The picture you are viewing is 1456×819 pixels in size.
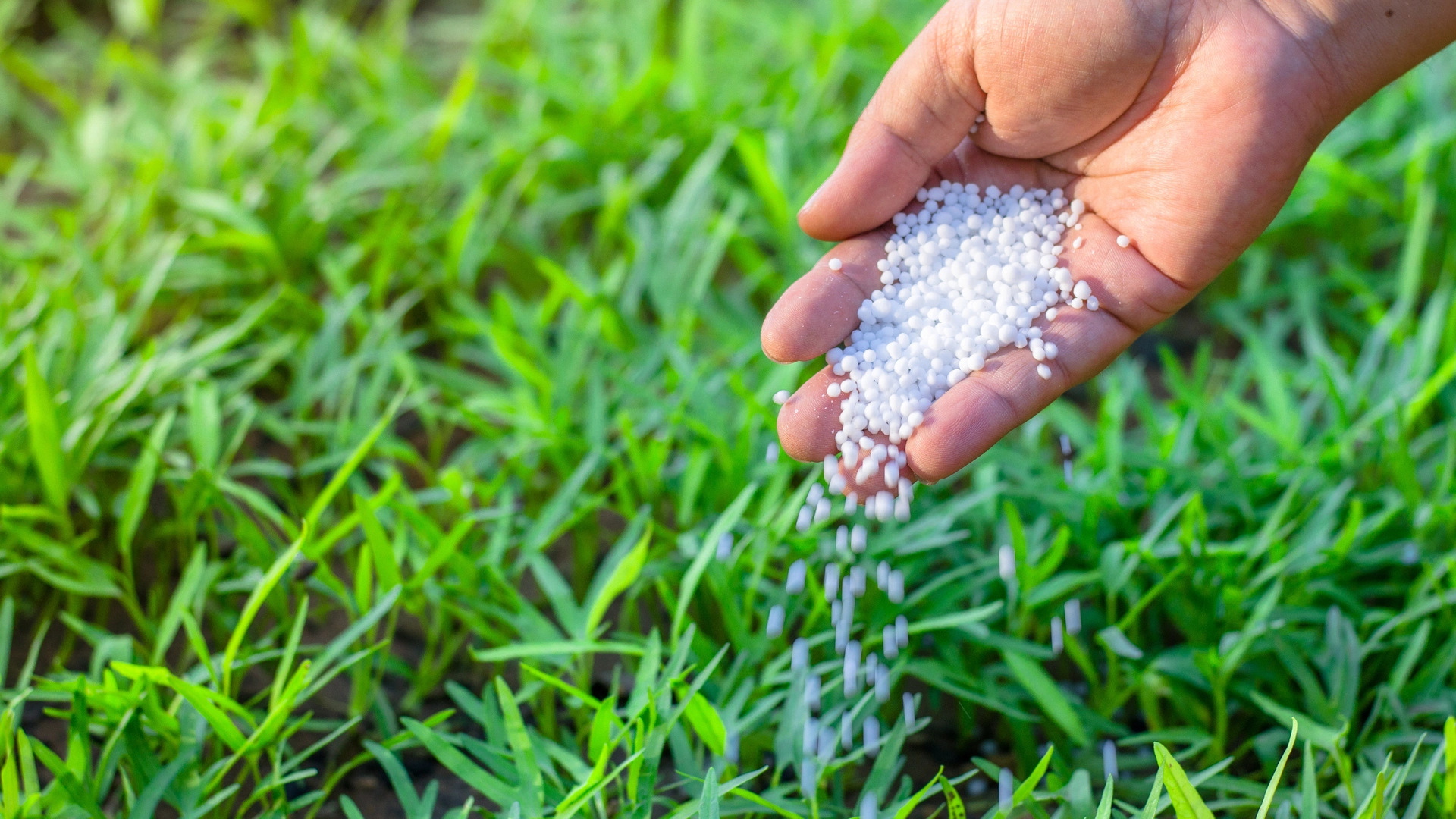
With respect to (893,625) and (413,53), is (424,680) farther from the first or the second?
(413,53)

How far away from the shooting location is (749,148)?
78.4 inches

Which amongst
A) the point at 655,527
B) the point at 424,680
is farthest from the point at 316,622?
the point at 655,527

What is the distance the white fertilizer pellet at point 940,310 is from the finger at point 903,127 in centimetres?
6

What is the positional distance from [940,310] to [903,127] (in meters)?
0.26

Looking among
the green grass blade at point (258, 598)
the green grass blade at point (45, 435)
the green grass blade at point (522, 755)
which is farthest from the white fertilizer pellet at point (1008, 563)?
the green grass blade at point (45, 435)

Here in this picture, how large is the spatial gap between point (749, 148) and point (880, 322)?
2.27 feet

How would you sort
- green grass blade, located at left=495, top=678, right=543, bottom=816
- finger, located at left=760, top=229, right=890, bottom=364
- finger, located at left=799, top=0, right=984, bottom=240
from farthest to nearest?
finger, located at left=799, top=0, right=984, bottom=240 → finger, located at left=760, top=229, right=890, bottom=364 → green grass blade, located at left=495, top=678, right=543, bottom=816

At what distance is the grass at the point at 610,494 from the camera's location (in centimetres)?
131

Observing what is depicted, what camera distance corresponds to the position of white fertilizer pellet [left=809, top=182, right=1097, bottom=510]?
1.29 meters

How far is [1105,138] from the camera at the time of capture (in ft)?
4.83

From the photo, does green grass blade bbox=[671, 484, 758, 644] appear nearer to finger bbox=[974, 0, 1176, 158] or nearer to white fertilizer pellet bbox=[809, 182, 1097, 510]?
white fertilizer pellet bbox=[809, 182, 1097, 510]

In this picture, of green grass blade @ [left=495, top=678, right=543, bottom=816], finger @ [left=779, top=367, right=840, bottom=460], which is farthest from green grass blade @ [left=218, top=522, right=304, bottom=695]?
finger @ [left=779, top=367, right=840, bottom=460]

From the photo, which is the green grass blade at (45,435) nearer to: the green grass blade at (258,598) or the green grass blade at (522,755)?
the green grass blade at (258,598)

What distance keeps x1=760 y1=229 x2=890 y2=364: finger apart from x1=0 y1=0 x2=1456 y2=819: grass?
23 centimetres
